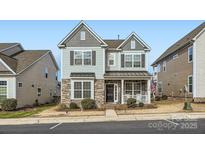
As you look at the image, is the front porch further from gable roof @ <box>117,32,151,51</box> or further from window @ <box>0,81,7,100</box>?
window @ <box>0,81,7,100</box>

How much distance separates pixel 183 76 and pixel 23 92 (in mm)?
19338

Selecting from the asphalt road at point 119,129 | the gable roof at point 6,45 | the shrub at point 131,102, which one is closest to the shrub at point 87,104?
the shrub at point 131,102

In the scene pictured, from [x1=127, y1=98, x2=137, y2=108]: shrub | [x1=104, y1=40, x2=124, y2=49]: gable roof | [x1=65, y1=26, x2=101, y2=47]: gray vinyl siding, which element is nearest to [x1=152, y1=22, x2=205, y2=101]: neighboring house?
[x1=127, y1=98, x2=137, y2=108]: shrub

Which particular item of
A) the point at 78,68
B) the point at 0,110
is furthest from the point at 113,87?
the point at 0,110

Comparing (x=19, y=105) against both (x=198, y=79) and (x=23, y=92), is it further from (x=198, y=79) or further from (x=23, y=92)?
(x=198, y=79)

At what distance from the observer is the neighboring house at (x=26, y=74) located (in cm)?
2672

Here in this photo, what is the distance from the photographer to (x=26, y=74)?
29.8 metres

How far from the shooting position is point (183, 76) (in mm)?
31172

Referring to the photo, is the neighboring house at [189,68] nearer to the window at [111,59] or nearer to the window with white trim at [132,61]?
the window with white trim at [132,61]

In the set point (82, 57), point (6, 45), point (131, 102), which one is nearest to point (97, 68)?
point (82, 57)

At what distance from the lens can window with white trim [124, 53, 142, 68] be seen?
27922mm

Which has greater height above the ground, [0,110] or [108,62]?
[108,62]

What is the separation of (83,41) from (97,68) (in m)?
3.24

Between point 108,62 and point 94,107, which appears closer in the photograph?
point 94,107
